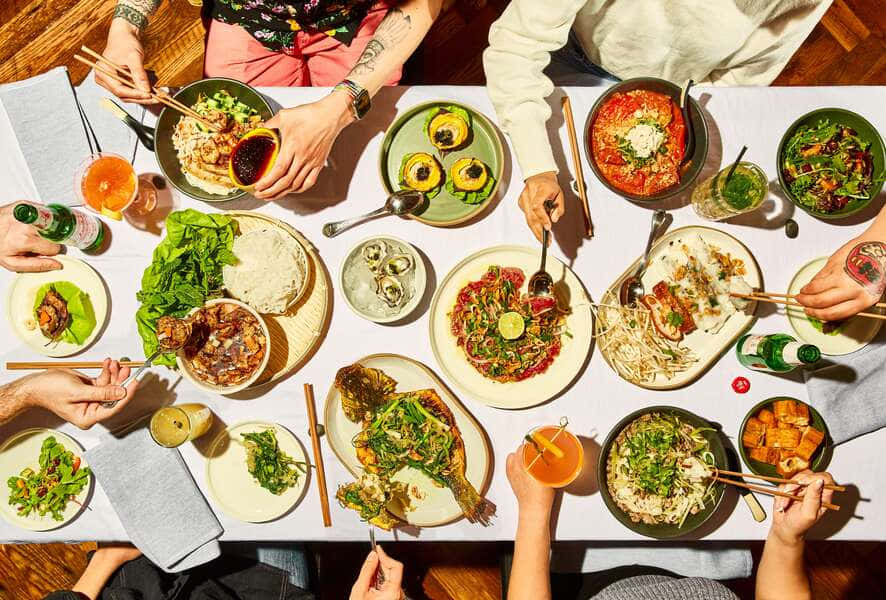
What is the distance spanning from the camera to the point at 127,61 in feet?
6.63

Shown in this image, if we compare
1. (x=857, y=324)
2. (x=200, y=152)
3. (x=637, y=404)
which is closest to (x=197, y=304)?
(x=200, y=152)

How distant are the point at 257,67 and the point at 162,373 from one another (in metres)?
1.46

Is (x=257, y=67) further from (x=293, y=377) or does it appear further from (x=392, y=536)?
(x=392, y=536)

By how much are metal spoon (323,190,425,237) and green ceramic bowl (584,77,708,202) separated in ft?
2.03

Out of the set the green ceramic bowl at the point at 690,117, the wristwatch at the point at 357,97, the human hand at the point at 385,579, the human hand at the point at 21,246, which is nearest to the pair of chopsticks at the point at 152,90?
the wristwatch at the point at 357,97

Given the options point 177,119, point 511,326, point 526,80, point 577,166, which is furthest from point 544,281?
point 177,119

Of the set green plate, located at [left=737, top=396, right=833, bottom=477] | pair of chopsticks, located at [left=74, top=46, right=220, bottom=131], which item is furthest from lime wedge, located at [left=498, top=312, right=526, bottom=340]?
pair of chopsticks, located at [left=74, top=46, right=220, bottom=131]

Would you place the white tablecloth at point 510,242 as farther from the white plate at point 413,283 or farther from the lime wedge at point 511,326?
the lime wedge at point 511,326

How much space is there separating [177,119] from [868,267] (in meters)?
2.37

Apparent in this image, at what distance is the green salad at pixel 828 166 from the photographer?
1878 mm

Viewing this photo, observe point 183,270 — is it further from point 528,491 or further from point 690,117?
point 690,117

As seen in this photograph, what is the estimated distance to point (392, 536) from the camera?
6.42ft

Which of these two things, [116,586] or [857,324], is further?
[116,586]

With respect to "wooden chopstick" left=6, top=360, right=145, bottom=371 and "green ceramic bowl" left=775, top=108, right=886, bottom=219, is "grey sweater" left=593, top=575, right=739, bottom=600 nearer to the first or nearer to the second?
"green ceramic bowl" left=775, top=108, right=886, bottom=219
